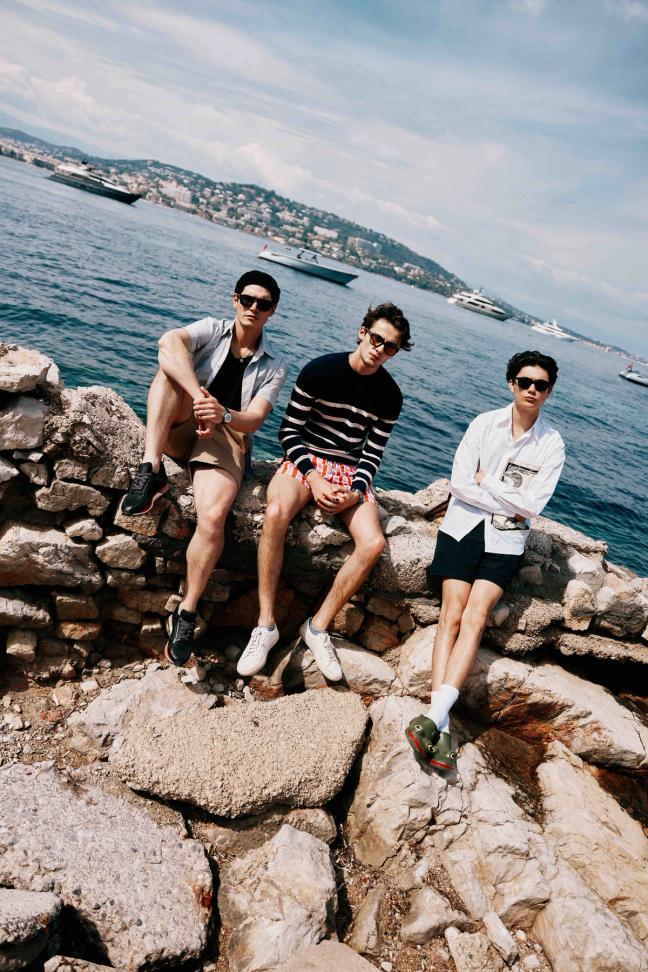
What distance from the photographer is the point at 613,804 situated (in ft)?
14.6

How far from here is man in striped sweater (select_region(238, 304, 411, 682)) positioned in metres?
4.58

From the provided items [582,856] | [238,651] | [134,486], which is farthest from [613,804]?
[134,486]

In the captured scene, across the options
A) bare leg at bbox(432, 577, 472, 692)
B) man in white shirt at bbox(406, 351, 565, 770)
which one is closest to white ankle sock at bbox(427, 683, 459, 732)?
man in white shirt at bbox(406, 351, 565, 770)

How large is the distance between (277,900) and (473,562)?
9.15ft

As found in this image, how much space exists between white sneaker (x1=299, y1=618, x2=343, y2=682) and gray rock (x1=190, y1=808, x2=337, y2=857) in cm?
101

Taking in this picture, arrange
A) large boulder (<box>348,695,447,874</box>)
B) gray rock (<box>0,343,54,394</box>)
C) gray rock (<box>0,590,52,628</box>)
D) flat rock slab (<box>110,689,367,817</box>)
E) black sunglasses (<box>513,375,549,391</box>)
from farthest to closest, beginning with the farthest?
black sunglasses (<box>513,375,549,391</box>)
gray rock (<box>0,590,52,628</box>)
gray rock (<box>0,343,54,394</box>)
large boulder (<box>348,695,447,874</box>)
flat rock slab (<box>110,689,367,817</box>)

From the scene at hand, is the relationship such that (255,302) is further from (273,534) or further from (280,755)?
(280,755)

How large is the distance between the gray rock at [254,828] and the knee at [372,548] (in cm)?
187

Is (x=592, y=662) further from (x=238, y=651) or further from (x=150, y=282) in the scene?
(x=150, y=282)

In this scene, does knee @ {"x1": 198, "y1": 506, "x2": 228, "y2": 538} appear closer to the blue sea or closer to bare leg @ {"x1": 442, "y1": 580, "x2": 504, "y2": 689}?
bare leg @ {"x1": 442, "y1": 580, "x2": 504, "y2": 689}

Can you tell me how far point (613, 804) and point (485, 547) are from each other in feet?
7.31

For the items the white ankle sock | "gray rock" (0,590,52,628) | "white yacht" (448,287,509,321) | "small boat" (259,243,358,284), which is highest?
"white yacht" (448,287,509,321)

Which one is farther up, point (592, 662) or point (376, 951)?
point (592, 662)

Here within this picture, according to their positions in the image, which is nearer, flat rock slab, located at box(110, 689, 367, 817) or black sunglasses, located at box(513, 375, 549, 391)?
flat rock slab, located at box(110, 689, 367, 817)
